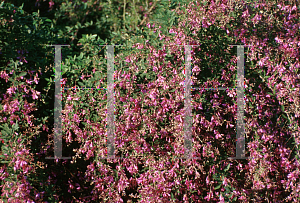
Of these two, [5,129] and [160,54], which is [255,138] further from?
[5,129]

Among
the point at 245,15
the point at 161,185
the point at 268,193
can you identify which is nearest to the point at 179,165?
the point at 161,185

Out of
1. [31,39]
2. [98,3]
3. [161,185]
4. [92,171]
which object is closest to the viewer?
[161,185]

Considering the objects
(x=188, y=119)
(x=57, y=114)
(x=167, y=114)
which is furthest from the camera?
(x=57, y=114)

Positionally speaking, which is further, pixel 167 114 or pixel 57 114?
pixel 57 114

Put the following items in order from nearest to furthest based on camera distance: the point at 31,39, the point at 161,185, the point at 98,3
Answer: the point at 161,185, the point at 31,39, the point at 98,3

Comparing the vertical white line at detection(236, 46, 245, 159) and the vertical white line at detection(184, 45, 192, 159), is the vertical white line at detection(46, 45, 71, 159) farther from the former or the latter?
the vertical white line at detection(236, 46, 245, 159)

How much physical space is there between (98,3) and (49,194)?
3.02 meters

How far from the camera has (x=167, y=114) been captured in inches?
120

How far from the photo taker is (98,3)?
491 cm

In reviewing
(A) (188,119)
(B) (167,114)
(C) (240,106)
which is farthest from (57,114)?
(C) (240,106)

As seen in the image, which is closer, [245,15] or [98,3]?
[245,15]

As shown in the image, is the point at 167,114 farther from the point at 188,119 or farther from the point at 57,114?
the point at 57,114

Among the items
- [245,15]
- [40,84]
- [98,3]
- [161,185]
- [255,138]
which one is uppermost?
[98,3]

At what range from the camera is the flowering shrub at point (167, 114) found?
290cm
